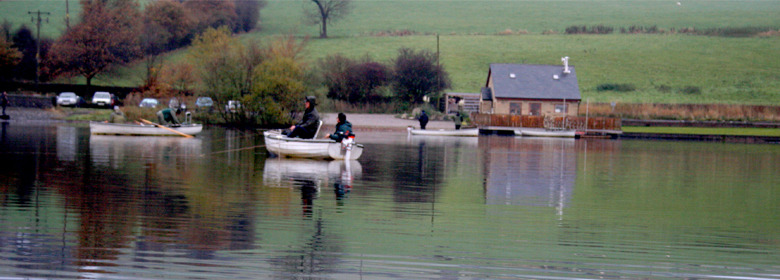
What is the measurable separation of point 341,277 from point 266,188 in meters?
6.91

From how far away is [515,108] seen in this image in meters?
51.7

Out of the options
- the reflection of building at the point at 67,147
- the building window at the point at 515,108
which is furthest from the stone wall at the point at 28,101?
the building window at the point at 515,108

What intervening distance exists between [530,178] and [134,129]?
20425 mm

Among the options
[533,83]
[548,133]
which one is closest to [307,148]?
[548,133]

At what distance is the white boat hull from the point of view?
65.6ft

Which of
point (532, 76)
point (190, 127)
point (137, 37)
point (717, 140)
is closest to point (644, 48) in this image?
point (532, 76)

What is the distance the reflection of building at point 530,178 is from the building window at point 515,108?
2484 centimetres

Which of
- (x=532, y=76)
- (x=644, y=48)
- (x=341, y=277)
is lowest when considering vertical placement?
(x=341, y=277)

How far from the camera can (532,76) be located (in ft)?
175

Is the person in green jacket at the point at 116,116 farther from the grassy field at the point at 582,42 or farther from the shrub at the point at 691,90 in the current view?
the shrub at the point at 691,90

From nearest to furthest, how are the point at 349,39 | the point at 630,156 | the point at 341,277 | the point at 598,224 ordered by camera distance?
the point at 341,277, the point at 598,224, the point at 630,156, the point at 349,39

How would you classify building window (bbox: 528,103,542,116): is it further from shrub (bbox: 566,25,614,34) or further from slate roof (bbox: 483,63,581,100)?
shrub (bbox: 566,25,614,34)

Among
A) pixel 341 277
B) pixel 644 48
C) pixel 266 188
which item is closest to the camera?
pixel 341 277

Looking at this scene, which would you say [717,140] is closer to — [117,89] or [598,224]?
[598,224]
